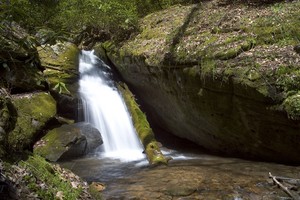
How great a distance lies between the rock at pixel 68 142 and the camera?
8.62m

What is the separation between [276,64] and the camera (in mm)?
7191

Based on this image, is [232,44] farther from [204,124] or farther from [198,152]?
[198,152]

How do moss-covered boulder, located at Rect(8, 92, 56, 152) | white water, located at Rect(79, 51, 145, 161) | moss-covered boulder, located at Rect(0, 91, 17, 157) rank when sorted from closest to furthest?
1. moss-covered boulder, located at Rect(0, 91, 17, 157)
2. moss-covered boulder, located at Rect(8, 92, 56, 152)
3. white water, located at Rect(79, 51, 145, 161)

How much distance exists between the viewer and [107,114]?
464 inches

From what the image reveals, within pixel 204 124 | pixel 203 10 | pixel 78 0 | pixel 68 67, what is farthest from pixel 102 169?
Answer: pixel 78 0

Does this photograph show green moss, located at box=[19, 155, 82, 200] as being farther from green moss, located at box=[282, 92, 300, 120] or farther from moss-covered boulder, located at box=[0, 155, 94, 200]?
green moss, located at box=[282, 92, 300, 120]

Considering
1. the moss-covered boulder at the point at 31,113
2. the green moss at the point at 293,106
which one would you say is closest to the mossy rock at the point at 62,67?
the moss-covered boulder at the point at 31,113

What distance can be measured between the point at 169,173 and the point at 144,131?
3.27m

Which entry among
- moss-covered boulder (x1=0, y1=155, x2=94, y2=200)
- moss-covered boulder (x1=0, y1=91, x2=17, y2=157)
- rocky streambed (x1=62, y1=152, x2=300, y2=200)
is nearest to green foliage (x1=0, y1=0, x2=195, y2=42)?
moss-covered boulder (x1=0, y1=91, x2=17, y2=157)

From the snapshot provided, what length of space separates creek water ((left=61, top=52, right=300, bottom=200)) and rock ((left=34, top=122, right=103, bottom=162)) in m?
0.30

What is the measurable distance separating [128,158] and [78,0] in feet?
33.1

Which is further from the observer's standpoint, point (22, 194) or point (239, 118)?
point (239, 118)

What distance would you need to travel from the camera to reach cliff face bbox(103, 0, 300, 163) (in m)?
7.07

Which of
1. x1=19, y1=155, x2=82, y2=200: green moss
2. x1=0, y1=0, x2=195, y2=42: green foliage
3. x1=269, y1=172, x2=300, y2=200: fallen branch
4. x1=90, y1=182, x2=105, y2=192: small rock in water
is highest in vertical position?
x1=0, y1=0, x2=195, y2=42: green foliage
